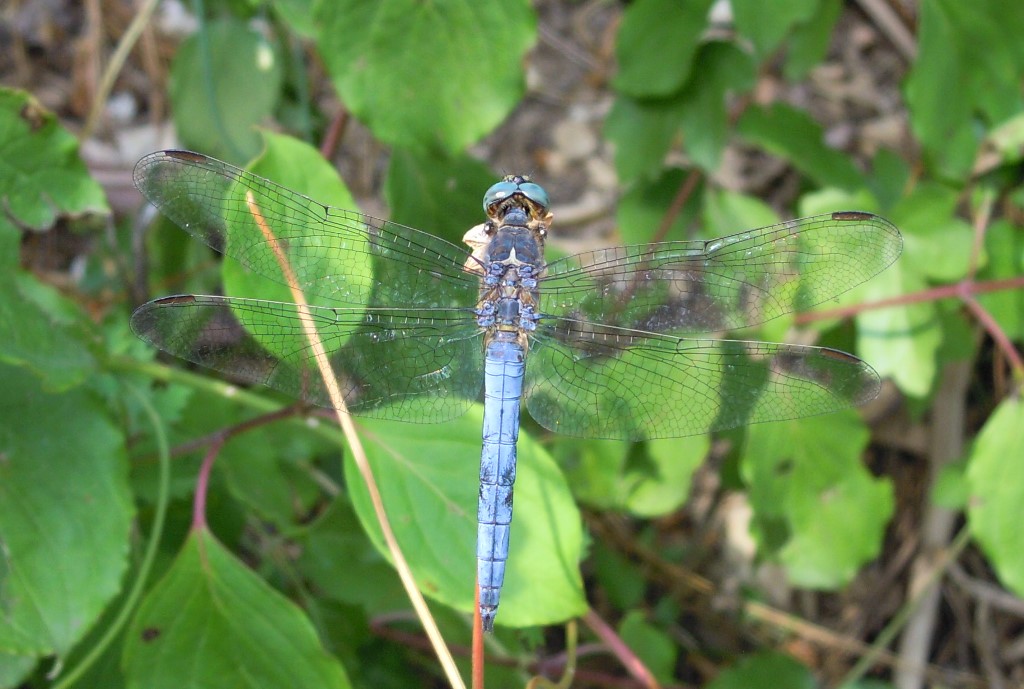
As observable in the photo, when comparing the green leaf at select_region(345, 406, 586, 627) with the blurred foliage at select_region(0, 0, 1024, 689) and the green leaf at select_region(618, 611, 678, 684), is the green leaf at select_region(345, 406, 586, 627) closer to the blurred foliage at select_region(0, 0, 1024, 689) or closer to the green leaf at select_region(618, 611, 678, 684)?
the blurred foliage at select_region(0, 0, 1024, 689)

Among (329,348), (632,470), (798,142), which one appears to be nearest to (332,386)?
(329,348)

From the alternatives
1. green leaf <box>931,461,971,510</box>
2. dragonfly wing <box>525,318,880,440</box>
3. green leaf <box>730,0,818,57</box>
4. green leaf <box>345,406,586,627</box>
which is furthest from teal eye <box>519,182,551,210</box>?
green leaf <box>931,461,971,510</box>

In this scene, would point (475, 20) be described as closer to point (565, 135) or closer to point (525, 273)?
point (525, 273)

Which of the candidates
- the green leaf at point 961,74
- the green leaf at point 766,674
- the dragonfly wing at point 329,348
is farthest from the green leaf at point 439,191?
the green leaf at point 766,674

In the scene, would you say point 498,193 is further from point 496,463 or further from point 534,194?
point 496,463

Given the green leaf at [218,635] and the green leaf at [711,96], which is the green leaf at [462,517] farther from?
the green leaf at [711,96]

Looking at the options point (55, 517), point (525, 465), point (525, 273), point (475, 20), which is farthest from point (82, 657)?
point (475, 20)
